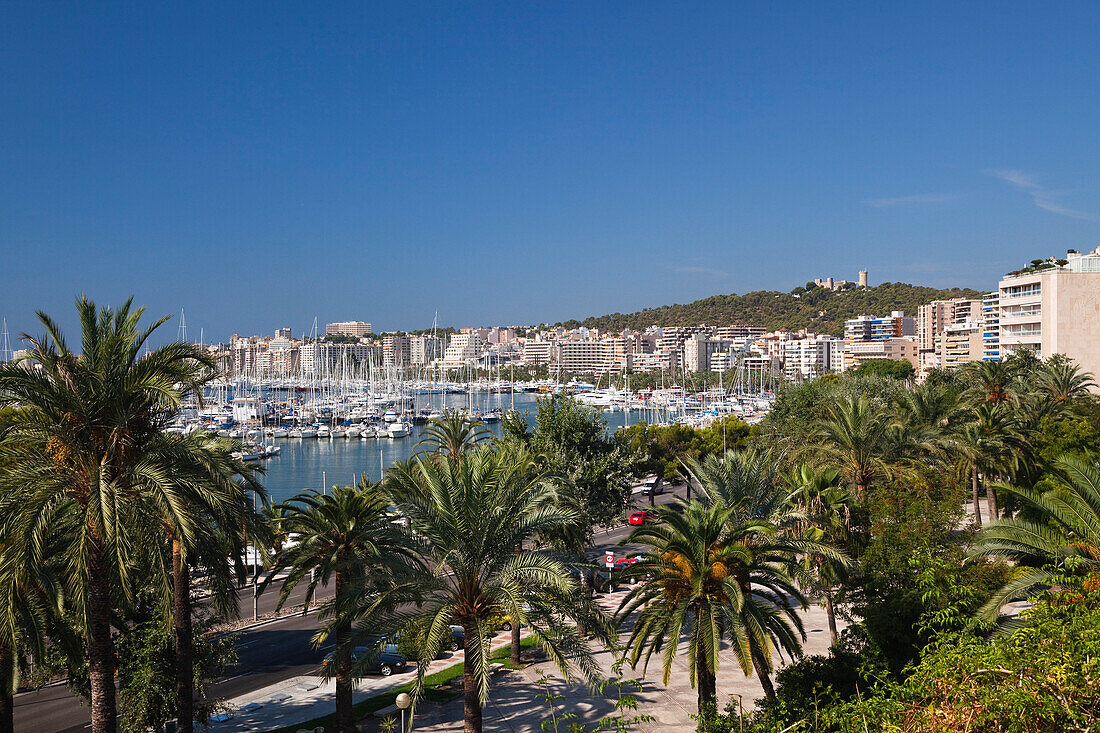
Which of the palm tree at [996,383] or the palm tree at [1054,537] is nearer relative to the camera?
the palm tree at [1054,537]

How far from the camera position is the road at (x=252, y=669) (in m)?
16.0

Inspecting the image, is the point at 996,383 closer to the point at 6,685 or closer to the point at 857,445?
the point at 857,445

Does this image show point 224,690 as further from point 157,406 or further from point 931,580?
point 931,580

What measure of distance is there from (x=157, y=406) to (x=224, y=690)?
401 inches

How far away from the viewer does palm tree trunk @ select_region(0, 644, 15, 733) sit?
36.1 feet

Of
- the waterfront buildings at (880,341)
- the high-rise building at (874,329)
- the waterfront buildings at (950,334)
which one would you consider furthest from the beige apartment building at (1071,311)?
the high-rise building at (874,329)

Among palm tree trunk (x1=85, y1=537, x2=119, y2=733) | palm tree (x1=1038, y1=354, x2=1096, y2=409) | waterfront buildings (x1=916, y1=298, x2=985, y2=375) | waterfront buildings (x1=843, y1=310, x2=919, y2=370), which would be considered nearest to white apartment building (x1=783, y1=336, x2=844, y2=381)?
waterfront buildings (x1=843, y1=310, x2=919, y2=370)

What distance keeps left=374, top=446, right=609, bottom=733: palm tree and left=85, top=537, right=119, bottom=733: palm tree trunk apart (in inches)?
133

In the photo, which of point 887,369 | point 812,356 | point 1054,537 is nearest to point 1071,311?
point 1054,537

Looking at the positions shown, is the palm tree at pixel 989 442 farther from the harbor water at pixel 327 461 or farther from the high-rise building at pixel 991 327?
the high-rise building at pixel 991 327

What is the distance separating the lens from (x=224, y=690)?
1764 cm

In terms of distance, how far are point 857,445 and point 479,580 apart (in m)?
12.6

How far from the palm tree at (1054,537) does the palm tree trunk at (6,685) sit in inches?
537

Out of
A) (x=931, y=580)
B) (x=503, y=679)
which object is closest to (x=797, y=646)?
(x=931, y=580)
